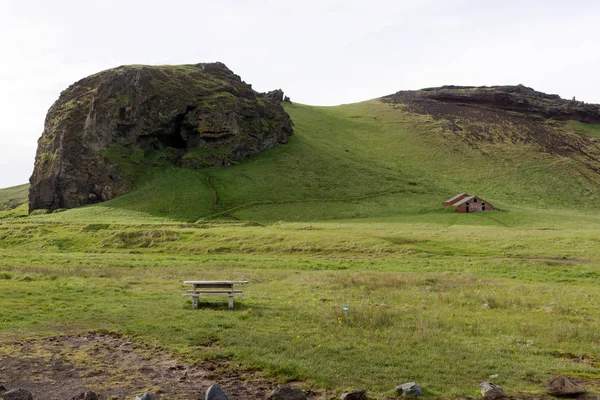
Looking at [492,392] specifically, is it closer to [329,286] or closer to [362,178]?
[329,286]

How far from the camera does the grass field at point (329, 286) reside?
1541 centimetres

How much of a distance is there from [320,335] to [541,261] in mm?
34860

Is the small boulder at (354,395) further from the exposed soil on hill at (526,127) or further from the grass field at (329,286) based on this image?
the exposed soil on hill at (526,127)

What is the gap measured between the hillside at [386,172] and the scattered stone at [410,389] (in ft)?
260

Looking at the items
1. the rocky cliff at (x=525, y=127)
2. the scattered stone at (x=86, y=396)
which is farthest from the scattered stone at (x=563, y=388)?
the rocky cliff at (x=525, y=127)

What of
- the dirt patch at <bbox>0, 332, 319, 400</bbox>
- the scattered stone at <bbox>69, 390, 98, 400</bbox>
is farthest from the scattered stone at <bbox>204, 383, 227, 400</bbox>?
the scattered stone at <bbox>69, 390, 98, 400</bbox>

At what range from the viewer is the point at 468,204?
98.2 metres

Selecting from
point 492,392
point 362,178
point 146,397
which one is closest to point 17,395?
point 146,397

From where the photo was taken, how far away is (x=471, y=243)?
56969mm

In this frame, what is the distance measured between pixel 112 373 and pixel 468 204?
306 ft

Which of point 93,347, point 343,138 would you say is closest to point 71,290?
point 93,347

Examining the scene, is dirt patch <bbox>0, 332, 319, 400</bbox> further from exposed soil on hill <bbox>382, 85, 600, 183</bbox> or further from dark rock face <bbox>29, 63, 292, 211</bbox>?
exposed soil on hill <bbox>382, 85, 600, 183</bbox>

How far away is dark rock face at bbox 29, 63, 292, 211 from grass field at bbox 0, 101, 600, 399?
1303 cm

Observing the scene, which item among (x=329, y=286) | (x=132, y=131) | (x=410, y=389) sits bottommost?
(x=329, y=286)
